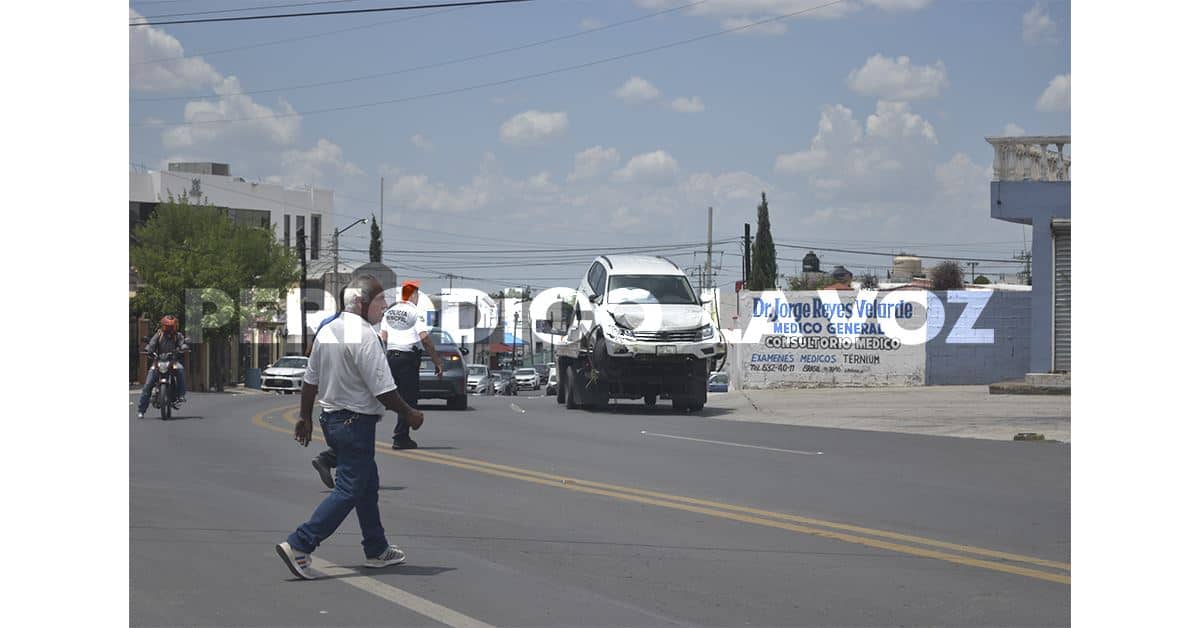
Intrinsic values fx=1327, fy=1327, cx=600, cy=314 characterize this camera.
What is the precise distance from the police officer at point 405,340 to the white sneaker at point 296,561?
7.42 m

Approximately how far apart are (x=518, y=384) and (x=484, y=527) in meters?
59.4

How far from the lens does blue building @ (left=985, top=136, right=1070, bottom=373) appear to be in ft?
91.5

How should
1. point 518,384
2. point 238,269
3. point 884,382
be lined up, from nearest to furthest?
1. point 884,382
2. point 238,269
3. point 518,384

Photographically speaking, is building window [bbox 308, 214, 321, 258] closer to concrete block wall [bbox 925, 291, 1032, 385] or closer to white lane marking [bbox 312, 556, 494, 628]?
concrete block wall [bbox 925, 291, 1032, 385]

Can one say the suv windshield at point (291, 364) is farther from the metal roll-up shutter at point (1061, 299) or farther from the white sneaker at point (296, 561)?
the white sneaker at point (296, 561)

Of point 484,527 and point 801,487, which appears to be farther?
point 801,487

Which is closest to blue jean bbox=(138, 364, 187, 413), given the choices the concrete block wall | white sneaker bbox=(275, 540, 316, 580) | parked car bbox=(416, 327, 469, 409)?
parked car bbox=(416, 327, 469, 409)

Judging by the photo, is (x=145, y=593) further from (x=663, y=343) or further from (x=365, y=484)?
(x=663, y=343)

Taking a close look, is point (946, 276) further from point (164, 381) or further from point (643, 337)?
point (164, 381)

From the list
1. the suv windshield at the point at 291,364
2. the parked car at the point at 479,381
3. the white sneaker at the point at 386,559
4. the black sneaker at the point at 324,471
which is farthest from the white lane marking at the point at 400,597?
the parked car at the point at 479,381

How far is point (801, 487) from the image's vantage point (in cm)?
1197

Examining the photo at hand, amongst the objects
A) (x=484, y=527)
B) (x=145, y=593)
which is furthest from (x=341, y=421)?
(x=484, y=527)

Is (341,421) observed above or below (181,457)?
above

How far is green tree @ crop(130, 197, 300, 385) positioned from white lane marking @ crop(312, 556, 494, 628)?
4177 centimetres
